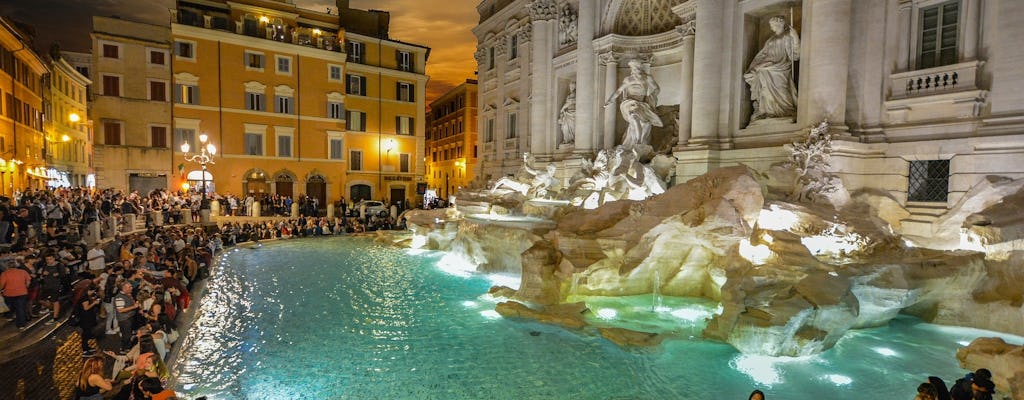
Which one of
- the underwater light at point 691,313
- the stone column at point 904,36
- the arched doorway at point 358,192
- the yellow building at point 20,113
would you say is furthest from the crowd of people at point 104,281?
the arched doorway at point 358,192

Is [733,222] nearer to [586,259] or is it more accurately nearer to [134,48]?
[586,259]

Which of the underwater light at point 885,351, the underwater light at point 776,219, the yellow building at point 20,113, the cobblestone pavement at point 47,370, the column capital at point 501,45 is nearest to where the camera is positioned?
the cobblestone pavement at point 47,370

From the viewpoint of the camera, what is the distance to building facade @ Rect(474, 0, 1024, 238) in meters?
9.34

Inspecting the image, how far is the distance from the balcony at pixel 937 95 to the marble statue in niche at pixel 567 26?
35.7ft

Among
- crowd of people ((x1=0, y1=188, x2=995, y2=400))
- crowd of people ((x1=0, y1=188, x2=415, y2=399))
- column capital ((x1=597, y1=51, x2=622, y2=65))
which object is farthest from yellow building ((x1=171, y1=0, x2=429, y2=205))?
column capital ((x1=597, y1=51, x2=622, y2=65))

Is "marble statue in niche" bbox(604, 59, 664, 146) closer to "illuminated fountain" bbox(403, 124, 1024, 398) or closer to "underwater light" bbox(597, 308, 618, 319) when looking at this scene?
"illuminated fountain" bbox(403, 124, 1024, 398)

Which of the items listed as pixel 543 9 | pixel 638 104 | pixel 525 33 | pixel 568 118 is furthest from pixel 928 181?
pixel 525 33

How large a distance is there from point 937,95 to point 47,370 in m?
14.4

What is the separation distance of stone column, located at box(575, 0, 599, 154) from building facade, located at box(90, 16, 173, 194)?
20.0m

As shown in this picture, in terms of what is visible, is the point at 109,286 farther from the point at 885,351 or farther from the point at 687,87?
the point at 687,87

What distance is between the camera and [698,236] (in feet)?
30.7

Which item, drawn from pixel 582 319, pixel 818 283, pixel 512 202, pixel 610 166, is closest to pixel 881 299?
pixel 818 283

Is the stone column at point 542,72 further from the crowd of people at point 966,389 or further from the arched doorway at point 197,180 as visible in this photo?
the arched doorway at point 197,180

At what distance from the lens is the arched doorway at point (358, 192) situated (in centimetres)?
3006
